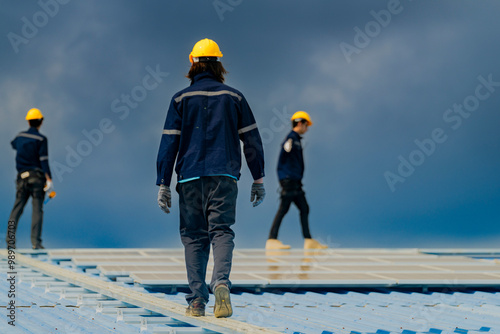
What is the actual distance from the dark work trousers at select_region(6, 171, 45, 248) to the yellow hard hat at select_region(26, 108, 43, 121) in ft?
2.77

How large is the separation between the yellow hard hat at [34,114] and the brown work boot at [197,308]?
20.9 ft

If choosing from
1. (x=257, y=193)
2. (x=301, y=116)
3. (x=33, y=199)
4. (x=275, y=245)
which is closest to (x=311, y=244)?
(x=275, y=245)

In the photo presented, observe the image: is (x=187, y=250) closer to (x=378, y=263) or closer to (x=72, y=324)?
(x=72, y=324)

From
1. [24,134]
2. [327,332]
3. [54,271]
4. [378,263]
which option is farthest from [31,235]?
[327,332]

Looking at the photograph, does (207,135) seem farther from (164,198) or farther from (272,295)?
(272,295)

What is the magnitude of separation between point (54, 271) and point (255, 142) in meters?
3.25

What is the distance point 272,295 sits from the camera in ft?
18.2

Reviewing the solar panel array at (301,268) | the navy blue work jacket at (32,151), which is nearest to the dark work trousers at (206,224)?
the solar panel array at (301,268)

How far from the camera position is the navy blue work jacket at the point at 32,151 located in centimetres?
948

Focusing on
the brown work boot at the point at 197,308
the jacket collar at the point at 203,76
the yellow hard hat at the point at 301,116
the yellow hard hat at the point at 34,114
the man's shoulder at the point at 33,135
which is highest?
the yellow hard hat at the point at 301,116

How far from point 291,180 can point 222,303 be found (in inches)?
250

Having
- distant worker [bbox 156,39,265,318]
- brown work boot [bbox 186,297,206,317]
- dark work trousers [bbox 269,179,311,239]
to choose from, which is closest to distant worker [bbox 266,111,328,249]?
dark work trousers [bbox 269,179,311,239]

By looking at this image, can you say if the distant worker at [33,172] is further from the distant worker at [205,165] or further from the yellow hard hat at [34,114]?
the distant worker at [205,165]

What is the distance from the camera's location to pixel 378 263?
790cm
